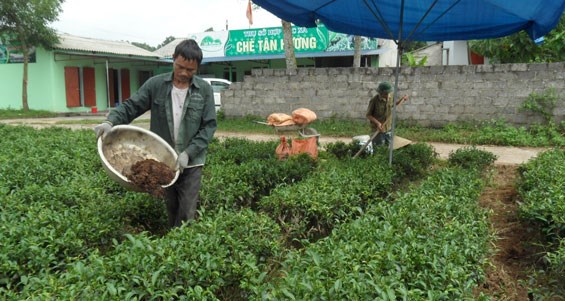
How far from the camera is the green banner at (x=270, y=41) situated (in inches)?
852

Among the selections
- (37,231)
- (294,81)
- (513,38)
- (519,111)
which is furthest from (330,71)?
(37,231)

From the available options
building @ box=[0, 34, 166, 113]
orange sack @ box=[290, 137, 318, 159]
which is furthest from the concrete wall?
building @ box=[0, 34, 166, 113]

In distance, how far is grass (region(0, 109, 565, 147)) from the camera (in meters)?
9.95

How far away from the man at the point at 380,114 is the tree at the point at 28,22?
52.4ft

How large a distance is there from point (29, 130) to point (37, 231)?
25.9ft

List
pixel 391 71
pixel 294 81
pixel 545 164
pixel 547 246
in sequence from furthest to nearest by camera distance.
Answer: pixel 294 81
pixel 391 71
pixel 545 164
pixel 547 246

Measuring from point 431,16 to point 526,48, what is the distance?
8.63m

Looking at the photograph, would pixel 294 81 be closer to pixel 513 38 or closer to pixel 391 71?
pixel 391 71

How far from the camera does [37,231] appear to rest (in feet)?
10.3

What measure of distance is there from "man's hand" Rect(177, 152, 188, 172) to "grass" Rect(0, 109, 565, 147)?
4.84 m

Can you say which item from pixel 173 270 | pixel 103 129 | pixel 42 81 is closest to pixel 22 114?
pixel 42 81

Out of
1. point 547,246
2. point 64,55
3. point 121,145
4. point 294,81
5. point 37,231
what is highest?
point 64,55

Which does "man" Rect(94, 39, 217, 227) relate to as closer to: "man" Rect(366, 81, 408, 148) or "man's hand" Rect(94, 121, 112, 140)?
"man's hand" Rect(94, 121, 112, 140)

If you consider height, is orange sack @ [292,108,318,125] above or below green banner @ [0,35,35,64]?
below
